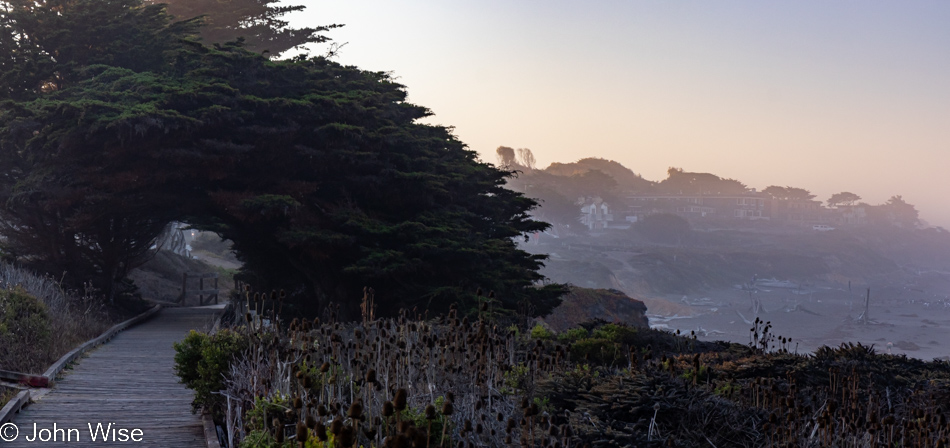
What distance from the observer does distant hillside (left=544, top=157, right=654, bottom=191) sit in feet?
585

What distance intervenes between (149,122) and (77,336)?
471cm

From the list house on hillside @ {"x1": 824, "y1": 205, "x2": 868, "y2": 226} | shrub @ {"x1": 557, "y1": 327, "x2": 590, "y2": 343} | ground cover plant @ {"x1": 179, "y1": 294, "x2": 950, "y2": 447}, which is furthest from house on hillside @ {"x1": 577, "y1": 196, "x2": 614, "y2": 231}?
ground cover plant @ {"x1": 179, "y1": 294, "x2": 950, "y2": 447}

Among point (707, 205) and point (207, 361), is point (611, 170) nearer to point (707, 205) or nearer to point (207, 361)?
point (707, 205)

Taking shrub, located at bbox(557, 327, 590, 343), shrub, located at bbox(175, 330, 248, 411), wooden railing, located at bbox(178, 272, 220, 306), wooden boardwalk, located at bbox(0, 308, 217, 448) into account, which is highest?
shrub, located at bbox(175, 330, 248, 411)

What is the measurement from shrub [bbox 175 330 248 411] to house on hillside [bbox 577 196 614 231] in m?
130

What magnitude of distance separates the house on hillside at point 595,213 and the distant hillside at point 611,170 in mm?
31428

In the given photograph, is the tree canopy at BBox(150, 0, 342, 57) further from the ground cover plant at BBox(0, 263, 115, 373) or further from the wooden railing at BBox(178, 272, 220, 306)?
the ground cover plant at BBox(0, 263, 115, 373)

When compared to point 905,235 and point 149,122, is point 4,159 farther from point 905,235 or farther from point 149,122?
point 905,235

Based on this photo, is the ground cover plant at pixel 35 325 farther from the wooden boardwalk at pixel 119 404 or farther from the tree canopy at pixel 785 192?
the tree canopy at pixel 785 192

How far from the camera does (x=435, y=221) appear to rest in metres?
16.8

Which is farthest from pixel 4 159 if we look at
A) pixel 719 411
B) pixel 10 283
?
pixel 719 411

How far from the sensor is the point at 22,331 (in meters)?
11.3

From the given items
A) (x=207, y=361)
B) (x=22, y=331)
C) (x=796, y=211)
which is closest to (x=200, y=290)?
(x=22, y=331)

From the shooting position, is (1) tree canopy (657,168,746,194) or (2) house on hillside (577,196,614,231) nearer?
(2) house on hillside (577,196,614,231)
